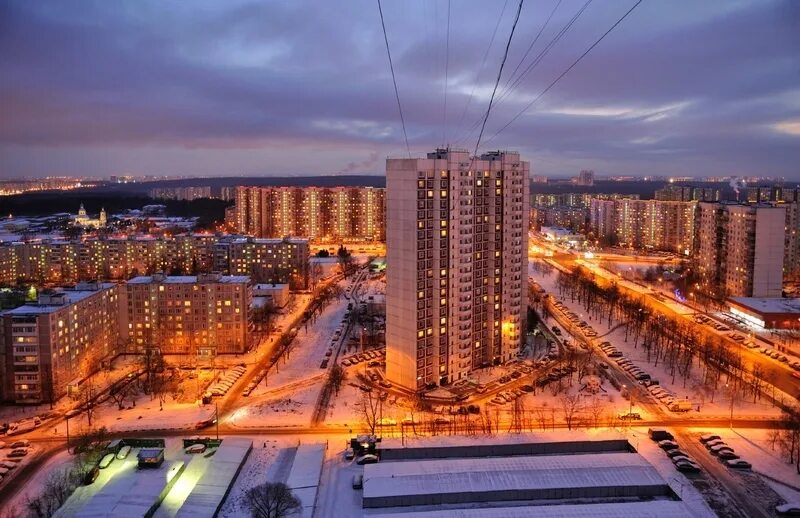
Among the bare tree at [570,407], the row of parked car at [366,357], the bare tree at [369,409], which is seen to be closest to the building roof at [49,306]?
the row of parked car at [366,357]

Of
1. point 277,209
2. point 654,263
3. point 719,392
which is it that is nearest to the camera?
point 719,392

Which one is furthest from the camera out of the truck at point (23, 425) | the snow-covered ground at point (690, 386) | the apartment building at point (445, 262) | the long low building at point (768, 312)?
the long low building at point (768, 312)

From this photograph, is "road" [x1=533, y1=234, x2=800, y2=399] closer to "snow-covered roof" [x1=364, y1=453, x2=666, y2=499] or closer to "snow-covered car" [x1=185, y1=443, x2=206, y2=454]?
"snow-covered roof" [x1=364, y1=453, x2=666, y2=499]

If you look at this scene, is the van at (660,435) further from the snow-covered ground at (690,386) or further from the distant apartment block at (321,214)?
the distant apartment block at (321,214)

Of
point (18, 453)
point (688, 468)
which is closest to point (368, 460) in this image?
point (688, 468)

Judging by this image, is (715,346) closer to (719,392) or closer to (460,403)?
(719,392)

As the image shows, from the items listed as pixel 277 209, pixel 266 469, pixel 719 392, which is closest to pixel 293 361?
pixel 266 469

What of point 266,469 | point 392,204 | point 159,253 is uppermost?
point 392,204
